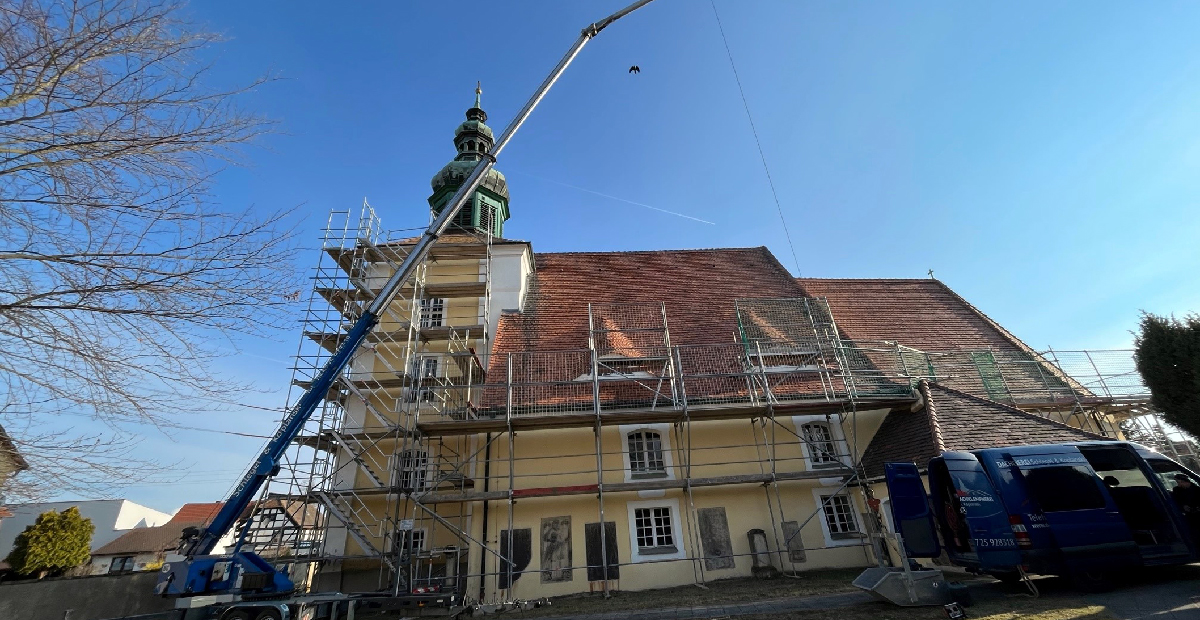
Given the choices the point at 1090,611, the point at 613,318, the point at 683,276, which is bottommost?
the point at 1090,611

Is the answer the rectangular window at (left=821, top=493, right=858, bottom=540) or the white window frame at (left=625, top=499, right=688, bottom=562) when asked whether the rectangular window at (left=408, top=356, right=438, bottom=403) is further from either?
the rectangular window at (left=821, top=493, right=858, bottom=540)

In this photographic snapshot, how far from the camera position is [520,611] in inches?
389

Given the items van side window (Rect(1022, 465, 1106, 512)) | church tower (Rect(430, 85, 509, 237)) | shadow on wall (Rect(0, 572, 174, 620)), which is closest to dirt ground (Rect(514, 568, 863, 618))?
van side window (Rect(1022, 465, 1106, 512))

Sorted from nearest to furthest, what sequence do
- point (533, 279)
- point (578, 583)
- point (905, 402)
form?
1. point (578, 583)
2. point (905, 402)
3. point (533, 279)

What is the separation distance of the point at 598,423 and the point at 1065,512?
7.79 metres

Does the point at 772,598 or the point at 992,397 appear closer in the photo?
the point at 772,598

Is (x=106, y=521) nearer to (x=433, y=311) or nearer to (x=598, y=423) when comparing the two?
(x=433, y=311)

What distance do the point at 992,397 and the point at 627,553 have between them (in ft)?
33.3

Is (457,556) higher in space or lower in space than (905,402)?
lower

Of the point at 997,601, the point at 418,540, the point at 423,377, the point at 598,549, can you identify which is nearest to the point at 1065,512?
the point at 997,601

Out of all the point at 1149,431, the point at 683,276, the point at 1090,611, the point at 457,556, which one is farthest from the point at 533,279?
the point at 1149,431

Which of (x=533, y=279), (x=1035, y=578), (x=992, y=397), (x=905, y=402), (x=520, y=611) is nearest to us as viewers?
(x=1035, y=578)

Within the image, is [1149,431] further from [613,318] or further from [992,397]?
[613,318]

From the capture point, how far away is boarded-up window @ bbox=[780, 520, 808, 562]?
11.4 metres
